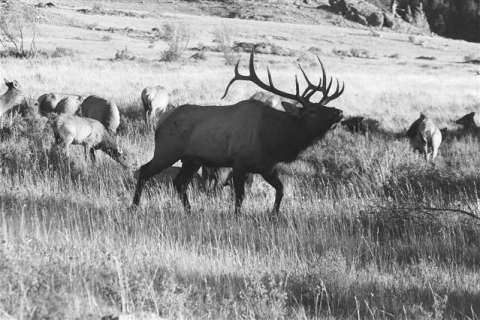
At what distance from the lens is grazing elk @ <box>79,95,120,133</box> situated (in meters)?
16.3

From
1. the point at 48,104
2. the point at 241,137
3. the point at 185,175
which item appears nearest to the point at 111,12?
the point at 48,104

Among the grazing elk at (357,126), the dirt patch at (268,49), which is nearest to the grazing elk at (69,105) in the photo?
the grazing elk at (357,126)

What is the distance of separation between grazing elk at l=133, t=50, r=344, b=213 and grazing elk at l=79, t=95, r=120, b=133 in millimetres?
6102

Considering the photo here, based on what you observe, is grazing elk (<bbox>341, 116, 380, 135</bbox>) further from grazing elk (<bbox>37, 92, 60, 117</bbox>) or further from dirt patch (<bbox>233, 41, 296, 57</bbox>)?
dirt patch (<bbox>233, 41, 296, 57</bbox>)

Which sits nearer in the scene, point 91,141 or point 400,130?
point 91,141

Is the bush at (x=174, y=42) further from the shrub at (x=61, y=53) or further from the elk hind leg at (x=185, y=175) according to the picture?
the elk hind leg at (x=185, y=175)

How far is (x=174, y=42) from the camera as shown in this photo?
46.9 metres

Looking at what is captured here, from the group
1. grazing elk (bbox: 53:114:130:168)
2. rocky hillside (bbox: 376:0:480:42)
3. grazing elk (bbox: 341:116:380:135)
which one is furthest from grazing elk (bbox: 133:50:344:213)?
rocky hillside (bbox: 376:0:480:42)

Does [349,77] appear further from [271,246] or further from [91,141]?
[271,246]

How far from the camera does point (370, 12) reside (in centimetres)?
10238

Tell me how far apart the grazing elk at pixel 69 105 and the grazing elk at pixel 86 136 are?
9.84ft

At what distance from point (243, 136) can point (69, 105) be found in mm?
7848

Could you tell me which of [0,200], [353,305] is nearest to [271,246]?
[353,305]

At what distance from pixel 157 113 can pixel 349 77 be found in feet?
56.2
